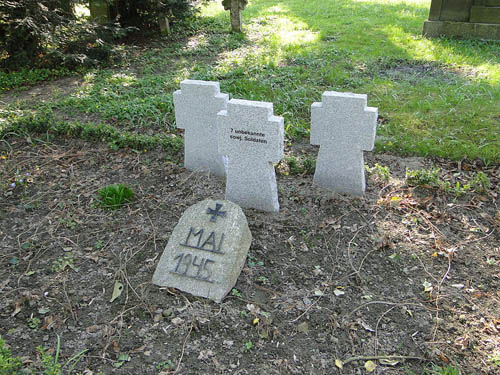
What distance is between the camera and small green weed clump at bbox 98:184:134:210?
14.9 feet

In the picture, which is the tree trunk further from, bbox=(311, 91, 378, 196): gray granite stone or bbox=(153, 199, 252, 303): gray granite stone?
bbox=(153, 199, 252, 303): gray granite stone

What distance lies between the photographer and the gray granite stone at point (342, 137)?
4.18 meters

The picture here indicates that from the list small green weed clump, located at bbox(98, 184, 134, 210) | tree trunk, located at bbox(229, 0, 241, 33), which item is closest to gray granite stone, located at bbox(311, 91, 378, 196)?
small green weed clump, located at bbox(98, 184, 134, 210)

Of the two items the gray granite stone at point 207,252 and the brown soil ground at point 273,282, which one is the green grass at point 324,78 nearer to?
the brown soil ground at point 273,282

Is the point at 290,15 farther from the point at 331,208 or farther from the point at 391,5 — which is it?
the point at 331,208

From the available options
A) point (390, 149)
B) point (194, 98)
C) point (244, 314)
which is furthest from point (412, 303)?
point (194, 98)

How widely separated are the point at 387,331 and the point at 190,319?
1.43 metres

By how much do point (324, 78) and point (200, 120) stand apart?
3.38 metres

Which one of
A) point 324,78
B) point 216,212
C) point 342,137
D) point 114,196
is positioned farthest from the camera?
point 324,78

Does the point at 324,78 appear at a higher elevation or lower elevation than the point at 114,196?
higher

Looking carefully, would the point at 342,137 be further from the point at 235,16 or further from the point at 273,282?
the point at 235,16

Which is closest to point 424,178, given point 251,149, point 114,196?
point 251,149

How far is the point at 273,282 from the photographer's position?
356 cm

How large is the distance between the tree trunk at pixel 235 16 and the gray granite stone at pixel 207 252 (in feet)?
26.7
